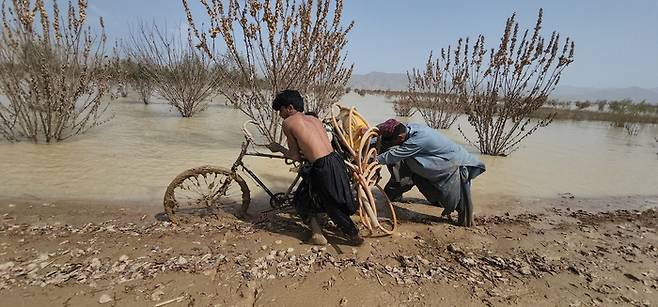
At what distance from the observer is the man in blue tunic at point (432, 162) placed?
3426 millimetres

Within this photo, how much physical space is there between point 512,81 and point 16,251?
24.4 ft

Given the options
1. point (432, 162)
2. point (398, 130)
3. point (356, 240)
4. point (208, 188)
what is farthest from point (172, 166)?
point (432, 162)

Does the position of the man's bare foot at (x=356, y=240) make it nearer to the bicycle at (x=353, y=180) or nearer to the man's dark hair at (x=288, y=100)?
the bicycle at (x=353, y=180)

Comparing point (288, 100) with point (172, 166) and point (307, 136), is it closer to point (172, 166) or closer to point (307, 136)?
point (307, 136)

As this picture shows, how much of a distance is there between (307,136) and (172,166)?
10.8 ft

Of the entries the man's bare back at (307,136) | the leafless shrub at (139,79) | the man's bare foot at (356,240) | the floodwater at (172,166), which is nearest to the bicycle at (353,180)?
the man's bare foot at (356,240)

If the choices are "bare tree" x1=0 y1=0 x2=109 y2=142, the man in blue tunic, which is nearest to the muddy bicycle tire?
the man in blue tunic

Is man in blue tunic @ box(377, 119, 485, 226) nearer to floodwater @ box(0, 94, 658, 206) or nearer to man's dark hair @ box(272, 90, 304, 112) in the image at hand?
man's dark hair @ box(272, 90, 304, 112)

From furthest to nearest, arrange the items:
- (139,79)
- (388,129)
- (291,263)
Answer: (139,79), (388,129), (291,263)

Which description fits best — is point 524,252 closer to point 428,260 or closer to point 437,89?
point 428,260

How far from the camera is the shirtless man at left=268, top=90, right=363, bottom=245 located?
3.01 m

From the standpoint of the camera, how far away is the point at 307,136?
3012mm

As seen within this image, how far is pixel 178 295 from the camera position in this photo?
7.70 ft

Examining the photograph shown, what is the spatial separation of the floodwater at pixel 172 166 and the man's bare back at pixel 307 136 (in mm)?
1824
